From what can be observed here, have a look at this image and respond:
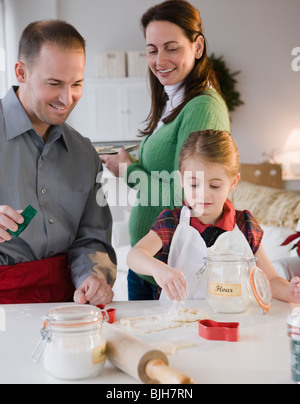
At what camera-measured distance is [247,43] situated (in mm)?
5637

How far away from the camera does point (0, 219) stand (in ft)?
3.75

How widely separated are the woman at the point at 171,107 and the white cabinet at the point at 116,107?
3989 millimetres

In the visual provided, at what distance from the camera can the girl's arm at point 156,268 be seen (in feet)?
3.66

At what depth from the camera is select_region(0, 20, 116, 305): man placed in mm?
1380

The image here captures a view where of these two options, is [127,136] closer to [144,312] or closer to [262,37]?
[262,37]

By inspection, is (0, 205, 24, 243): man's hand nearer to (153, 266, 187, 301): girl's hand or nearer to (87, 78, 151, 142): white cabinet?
(153, 266, 187, 301): girl's hand

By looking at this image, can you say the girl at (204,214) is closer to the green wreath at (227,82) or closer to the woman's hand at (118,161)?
the woman's hand at (118,161)

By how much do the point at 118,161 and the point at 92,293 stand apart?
574 millimetres

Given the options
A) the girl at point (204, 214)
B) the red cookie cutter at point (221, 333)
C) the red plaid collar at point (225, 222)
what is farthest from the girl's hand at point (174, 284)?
the red plaid collar at point (225, 222)

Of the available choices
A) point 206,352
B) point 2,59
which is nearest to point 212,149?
point 206,352

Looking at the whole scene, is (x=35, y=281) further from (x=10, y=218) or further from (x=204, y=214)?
(x=204, y=214)

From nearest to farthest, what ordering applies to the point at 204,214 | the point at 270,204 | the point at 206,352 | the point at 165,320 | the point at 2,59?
1. the point at 206,352
2. the point at 165,320
3. the point at 204,214
4. the point at 270,204
5. the point at 2,59

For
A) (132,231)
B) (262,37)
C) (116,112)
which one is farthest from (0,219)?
(262,37)
